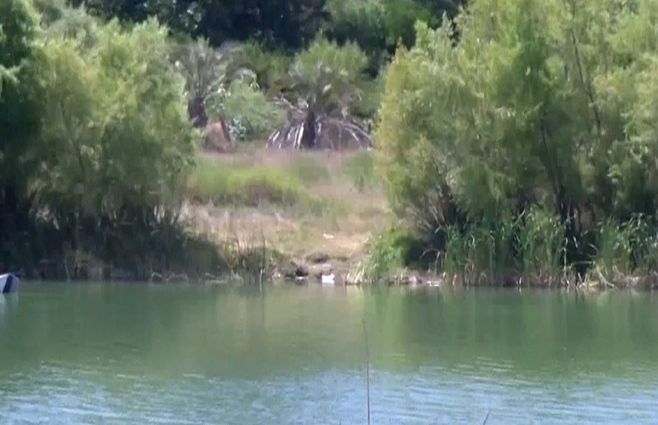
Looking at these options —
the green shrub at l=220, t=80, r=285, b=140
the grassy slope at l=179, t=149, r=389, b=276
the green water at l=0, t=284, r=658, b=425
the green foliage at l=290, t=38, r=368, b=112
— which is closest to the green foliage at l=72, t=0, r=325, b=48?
the green foliage at l=290, t=38, r=368, b=112

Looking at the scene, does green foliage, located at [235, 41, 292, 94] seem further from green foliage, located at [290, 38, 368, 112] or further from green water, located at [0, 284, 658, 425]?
green water, located at [0, 284, 658, 425]

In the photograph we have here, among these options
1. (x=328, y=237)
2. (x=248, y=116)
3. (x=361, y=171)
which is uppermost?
(x=248, y=116)

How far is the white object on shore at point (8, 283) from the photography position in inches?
1308

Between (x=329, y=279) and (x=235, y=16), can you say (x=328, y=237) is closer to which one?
(x=329, y=279)

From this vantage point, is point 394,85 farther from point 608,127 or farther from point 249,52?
point 249,52

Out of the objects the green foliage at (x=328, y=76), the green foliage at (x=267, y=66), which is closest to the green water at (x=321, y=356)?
the green foliage at (x=328, y=76)

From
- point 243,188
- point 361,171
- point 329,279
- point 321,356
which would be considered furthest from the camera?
point 361,171

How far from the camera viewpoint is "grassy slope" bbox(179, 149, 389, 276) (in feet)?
130

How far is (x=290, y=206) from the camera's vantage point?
41.8 m

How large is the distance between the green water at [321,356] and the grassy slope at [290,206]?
357cm

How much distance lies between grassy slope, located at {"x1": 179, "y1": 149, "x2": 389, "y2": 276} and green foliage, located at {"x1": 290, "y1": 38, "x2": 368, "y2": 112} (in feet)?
40.8

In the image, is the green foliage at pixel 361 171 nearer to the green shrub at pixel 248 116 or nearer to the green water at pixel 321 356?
the green water at pixel 321 356

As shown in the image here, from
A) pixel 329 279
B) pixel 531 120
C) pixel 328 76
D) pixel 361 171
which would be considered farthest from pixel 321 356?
pixel 328 76

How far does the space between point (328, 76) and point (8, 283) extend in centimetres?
2589
